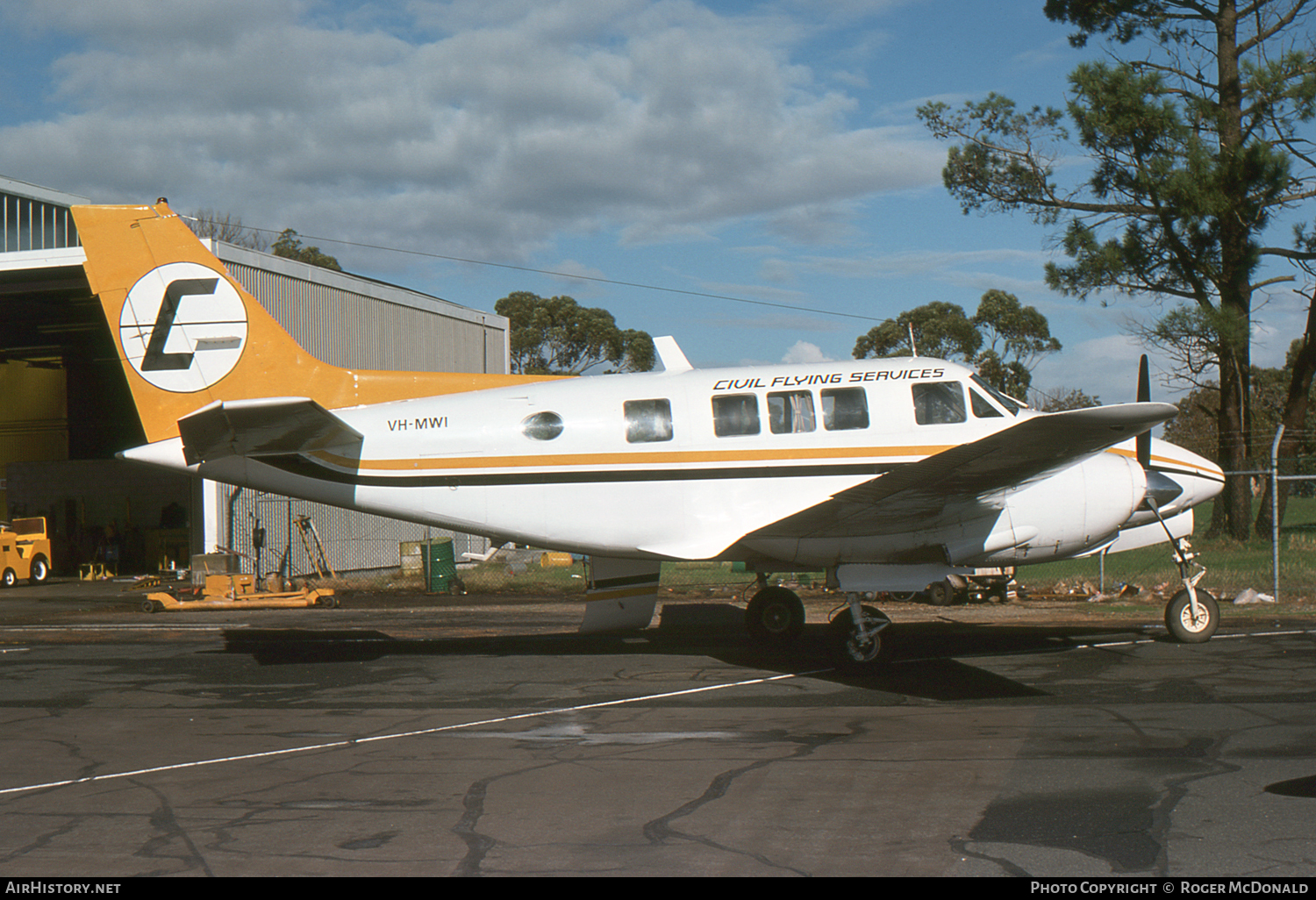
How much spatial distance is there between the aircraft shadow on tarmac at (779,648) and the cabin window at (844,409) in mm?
2687

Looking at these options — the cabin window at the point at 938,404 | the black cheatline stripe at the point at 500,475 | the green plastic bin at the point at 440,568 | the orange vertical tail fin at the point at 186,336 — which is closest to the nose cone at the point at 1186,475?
the cabin window at the point at 938,404

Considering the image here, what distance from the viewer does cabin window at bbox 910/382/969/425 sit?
11.5 m

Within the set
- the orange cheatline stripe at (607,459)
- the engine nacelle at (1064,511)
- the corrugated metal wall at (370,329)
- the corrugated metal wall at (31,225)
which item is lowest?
the engine nacelle at (1064,511)

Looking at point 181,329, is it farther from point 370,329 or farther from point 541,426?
point 370,329

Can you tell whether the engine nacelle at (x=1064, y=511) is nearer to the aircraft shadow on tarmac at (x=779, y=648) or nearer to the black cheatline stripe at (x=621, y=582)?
the aircraft shadow on tarmac at (x=779, y=648)

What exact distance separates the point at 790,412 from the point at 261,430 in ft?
19.3

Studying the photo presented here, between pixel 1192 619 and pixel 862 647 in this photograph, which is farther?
pixel 1192 619

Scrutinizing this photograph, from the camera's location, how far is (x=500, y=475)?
11562 mm

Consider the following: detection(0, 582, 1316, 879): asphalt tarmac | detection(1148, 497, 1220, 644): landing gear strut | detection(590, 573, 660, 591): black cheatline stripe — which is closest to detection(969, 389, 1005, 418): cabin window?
detection(1148, 497, 1220, 644): landing gear strut

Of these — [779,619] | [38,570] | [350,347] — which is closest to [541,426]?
[779,619]

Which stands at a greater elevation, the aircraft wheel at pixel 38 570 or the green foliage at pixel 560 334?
the green foliage at pixel 560 334

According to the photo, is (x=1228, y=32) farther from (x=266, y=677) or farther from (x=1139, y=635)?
(x=266, y=677)

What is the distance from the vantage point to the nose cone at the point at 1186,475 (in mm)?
12148

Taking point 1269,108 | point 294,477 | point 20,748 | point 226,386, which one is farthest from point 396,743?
point 1269,108
